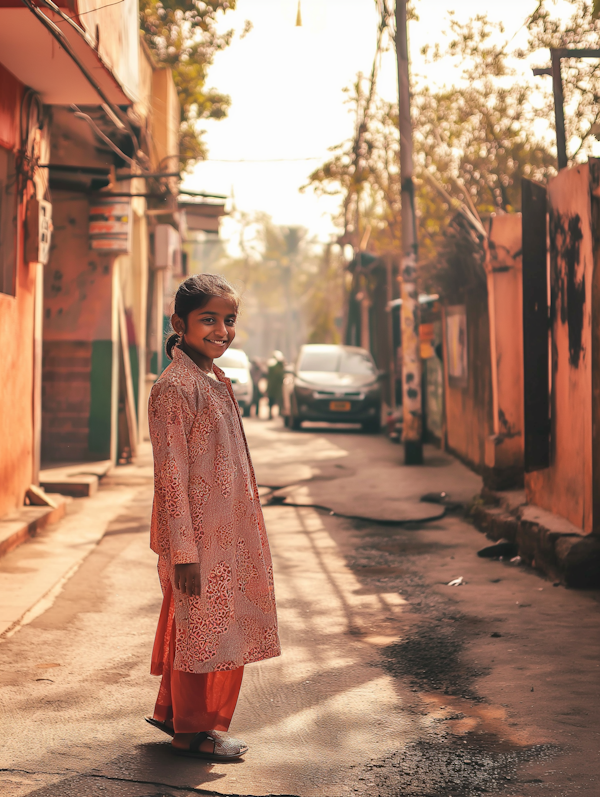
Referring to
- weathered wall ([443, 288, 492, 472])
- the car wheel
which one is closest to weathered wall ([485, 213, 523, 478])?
weathered wall ([443, 288, 492, 472])

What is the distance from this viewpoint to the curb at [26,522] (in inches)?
282

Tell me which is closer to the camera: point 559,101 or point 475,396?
point 559,101

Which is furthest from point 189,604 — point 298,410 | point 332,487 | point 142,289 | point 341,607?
point 298,410

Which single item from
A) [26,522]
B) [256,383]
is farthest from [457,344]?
[256,383]

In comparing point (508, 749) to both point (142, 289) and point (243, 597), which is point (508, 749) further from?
point (142, 289)

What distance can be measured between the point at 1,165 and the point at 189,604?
5.91 m

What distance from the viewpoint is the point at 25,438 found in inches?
339

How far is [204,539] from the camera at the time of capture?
3.22 metres

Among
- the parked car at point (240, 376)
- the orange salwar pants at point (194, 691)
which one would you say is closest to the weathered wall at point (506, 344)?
the orange salwar pants at point (194, 691)

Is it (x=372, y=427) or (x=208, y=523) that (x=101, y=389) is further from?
(x=208, y=523)

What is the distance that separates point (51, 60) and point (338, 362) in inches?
499

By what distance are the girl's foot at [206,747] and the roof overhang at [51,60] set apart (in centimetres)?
487

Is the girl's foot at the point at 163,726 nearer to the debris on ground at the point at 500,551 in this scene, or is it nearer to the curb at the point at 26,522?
the curb at the point at 26,522

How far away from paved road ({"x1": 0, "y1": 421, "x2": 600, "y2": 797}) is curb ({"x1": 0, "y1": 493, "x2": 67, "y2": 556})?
14 centimetres
